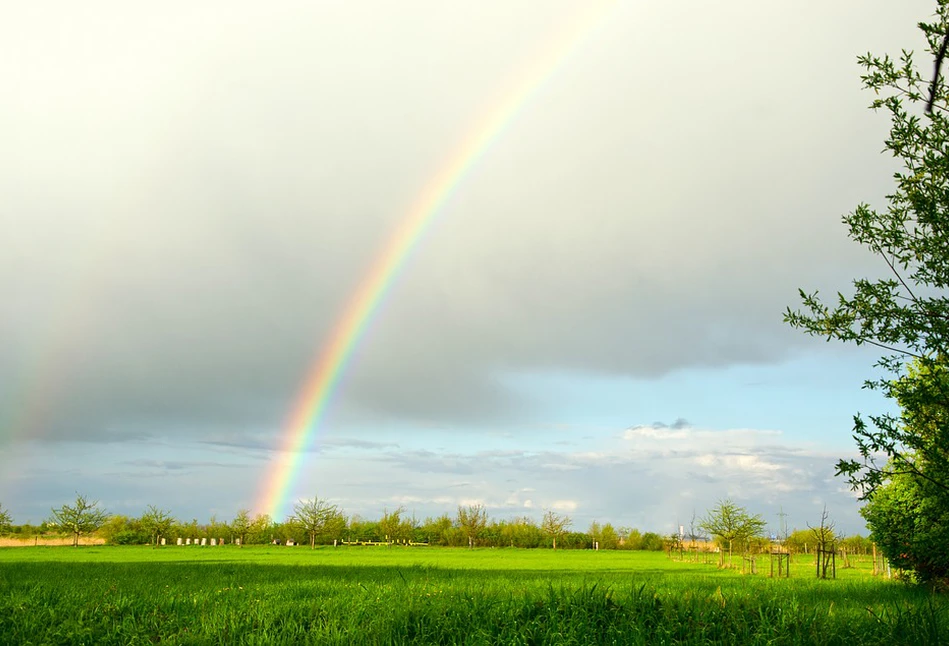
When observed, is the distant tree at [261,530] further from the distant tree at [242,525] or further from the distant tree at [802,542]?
the distant tree at [802,542]

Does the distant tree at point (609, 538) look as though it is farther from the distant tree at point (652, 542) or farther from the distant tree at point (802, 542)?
the distant tree at point (802, 542)

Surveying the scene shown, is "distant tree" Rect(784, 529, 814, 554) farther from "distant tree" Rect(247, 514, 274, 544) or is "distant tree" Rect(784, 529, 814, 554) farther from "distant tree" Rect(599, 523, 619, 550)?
"distant tree" Rect(247, 514, 274, 544)

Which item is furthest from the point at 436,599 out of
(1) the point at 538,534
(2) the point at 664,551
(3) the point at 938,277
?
(2) the point at 664,551

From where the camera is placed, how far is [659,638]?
25.9 feet

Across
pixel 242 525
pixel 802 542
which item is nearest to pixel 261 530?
pixel 242 525

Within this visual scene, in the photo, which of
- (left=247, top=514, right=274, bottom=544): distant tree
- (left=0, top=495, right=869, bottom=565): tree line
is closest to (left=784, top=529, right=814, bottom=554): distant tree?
(left=0, top=495, right=869, bottom=565): tree line

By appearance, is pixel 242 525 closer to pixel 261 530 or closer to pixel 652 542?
pixel 261 530

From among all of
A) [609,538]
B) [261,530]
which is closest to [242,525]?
[261,530]

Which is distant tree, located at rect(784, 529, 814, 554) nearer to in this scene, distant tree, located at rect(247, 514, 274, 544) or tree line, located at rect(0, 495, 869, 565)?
tree line, located at rect(0, 495, 869, 565)

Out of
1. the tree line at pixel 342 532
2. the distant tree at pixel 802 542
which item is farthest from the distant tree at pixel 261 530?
the distant tree at pixel 802 542

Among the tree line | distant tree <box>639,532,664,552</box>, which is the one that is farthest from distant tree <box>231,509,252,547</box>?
distant tree <box>639,532,664,552</box>

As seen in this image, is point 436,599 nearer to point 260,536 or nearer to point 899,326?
point 899,326

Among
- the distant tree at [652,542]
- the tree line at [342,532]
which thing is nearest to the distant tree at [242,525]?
the tree line at [342,532]

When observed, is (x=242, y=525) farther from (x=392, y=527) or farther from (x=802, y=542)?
(x=802, y=542)
